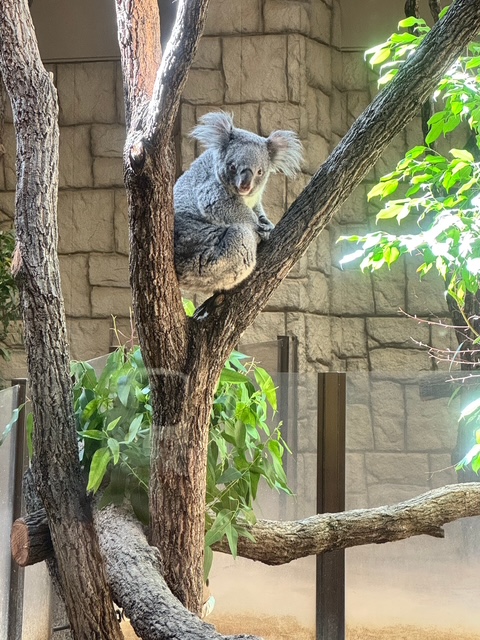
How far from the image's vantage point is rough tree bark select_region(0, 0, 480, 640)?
1540 mm

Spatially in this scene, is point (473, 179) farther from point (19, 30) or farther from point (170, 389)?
point (19, 30)

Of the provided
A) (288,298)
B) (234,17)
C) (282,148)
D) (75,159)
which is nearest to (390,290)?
(288,298)

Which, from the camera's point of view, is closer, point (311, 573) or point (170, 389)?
point (170, 389)

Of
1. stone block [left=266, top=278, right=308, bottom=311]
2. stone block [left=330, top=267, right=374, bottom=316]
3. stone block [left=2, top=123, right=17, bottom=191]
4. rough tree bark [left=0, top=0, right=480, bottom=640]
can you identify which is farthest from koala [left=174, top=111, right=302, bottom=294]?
stone block [left=2, top=123, right=17, bottom=191]

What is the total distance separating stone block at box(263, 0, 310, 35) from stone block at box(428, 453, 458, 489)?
2337 millimetres

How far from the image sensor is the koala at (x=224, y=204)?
1809 mm

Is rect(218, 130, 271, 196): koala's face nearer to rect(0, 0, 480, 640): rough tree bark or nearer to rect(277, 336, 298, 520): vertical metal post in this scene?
rect(0, 0, 480, 640): rough tree bark

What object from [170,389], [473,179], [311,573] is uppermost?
[473,179]

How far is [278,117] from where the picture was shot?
3863mm

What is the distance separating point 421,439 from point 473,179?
1.11 metres

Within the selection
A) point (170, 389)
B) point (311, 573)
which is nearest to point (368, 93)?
point (311, 573)

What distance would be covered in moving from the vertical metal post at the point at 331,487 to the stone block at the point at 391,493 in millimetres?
103

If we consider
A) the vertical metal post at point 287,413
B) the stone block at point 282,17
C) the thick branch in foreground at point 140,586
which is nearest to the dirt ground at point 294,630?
the vertical metal post at point 287,413

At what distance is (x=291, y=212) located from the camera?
1705 mm
